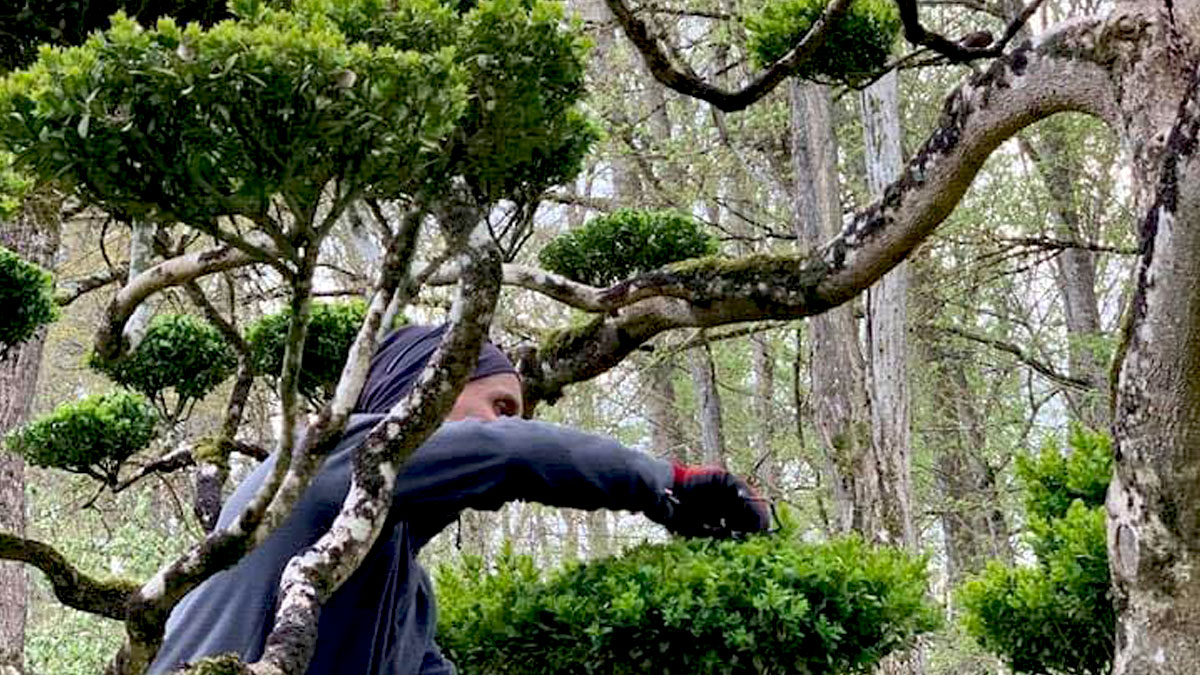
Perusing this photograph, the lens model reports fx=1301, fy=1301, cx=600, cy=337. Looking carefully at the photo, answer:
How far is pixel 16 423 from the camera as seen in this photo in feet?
19.5

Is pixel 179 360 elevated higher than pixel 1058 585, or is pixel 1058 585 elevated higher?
pixel 179 360

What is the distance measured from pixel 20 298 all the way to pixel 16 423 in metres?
3.05

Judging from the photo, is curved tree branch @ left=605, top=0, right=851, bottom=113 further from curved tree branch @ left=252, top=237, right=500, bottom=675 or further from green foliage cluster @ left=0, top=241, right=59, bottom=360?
green foliage cluster @ left=0, top=241, right=59, bottom=360

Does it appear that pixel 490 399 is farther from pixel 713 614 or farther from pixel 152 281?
pixel 152 281

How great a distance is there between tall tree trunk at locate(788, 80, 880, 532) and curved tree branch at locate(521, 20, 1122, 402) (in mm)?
2268

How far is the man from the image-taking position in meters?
2.05

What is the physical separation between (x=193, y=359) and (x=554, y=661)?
5.61 ft

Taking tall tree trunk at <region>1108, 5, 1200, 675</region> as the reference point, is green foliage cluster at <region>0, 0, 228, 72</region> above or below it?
above

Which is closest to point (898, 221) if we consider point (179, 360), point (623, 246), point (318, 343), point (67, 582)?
point (623, 246)

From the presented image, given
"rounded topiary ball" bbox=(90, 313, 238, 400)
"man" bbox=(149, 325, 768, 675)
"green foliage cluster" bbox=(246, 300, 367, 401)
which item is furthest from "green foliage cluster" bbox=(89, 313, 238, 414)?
"man" bbox=(149, 325, 768, 675)

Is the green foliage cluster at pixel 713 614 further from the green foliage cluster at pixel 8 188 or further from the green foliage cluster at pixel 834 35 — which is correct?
the green foliage cluster at pixel 8 188

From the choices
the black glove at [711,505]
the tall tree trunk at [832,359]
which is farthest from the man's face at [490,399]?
the tall tree trunk at [832,359]

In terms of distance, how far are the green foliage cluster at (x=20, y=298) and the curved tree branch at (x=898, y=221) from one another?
55.1 inches

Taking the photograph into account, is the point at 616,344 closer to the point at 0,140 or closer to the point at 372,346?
the point at 372,346
